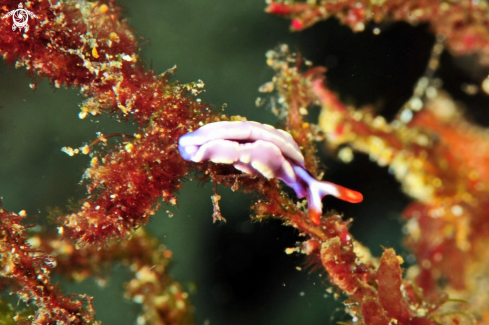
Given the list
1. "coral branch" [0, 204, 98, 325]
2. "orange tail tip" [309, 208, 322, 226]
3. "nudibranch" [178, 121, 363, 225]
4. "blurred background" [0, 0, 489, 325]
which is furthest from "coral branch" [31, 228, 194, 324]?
"orange tail tip" [309, 208, 322, 226]

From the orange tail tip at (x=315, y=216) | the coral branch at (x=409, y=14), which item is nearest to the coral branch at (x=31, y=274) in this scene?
the orange tail tip at (x=315, y=216)

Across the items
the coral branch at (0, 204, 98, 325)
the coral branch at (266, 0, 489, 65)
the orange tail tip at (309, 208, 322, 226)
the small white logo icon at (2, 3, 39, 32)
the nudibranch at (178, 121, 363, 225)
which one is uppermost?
the coral branch at (266, 0, 489, 65)

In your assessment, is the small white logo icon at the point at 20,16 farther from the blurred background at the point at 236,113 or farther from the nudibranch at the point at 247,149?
the nudibranch at the point at 247,149

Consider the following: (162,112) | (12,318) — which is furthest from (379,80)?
(12,318)

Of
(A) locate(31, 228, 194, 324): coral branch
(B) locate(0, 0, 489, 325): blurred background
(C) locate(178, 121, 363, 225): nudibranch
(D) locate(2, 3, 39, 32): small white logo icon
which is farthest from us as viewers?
(A) locate(31, 228, 194, 324): coral branch

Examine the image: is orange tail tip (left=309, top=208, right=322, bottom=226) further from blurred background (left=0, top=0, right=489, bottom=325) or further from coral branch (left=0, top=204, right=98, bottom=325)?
coral branch (left=0, top=204, right=98, bottom=325)

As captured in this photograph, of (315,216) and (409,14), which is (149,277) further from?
(409,14)

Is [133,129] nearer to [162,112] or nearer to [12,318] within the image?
[162,112]

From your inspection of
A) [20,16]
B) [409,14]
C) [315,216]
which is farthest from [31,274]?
[409,14]
